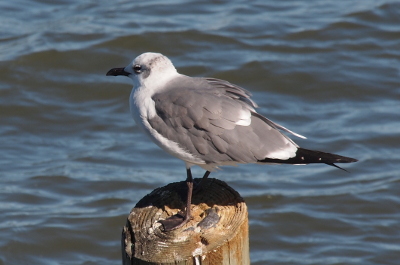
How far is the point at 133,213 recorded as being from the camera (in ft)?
11.9

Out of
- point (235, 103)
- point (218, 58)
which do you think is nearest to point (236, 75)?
point (218, 58)

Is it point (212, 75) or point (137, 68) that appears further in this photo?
point (212, 75)

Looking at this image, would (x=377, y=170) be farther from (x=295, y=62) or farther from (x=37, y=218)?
(x=37, y=218)

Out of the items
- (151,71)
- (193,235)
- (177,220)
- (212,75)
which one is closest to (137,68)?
(151,71)

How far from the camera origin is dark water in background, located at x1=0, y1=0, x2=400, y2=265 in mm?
6531

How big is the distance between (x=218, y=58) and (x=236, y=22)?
3.77ft

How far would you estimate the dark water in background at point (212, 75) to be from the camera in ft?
21.4

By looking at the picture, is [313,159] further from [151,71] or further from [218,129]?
[151,71]

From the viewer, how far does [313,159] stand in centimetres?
380

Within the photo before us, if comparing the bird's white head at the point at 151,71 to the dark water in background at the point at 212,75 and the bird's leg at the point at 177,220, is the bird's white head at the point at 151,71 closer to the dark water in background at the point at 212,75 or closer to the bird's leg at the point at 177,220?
the bird's leg at the point at 177,220

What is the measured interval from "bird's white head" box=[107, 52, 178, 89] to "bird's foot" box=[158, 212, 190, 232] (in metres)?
0.99

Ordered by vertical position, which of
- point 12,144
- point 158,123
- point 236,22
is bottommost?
point 158,123

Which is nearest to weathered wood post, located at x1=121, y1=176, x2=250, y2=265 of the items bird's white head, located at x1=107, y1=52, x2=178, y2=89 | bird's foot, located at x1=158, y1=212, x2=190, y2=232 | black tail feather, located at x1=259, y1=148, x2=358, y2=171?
bird's foot, located at x1=158, y1=212, x2=190, y2=232

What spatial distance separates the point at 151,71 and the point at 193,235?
1347 millimetres
